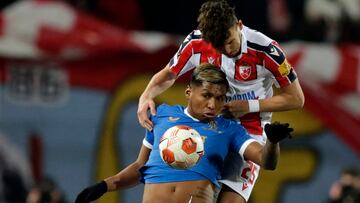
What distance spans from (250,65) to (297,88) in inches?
11.6

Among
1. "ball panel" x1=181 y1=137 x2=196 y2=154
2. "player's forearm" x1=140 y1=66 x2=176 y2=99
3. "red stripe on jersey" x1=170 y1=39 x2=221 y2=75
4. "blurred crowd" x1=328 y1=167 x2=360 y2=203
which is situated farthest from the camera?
"blurred crowd" x1=328 y1=167 x2=360 y2=203

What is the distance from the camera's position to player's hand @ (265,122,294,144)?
213 inches

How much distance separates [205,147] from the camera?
5.94m

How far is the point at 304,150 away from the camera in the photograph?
11016 millimetres

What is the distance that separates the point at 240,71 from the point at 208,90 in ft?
1.38

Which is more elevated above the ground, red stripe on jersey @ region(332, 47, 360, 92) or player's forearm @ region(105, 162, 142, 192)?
player's forearm @ region(105, 162, 142, 192)

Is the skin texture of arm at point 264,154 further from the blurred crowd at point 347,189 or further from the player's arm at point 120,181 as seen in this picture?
the blurred crowd at point 347,189

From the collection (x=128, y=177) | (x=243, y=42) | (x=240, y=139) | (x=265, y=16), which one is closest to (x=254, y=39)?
(x=243, y=42)

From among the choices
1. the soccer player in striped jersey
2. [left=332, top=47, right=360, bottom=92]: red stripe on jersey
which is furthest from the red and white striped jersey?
[left=332, top=47, right=360, bottom=92]: red stripe on jersey

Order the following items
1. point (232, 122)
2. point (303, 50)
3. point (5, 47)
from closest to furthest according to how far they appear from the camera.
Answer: point (232, 122)
point (5, 47)
point (303, 50)

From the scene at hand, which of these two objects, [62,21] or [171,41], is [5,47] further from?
[171,41]

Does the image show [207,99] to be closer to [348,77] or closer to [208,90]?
[208,90]

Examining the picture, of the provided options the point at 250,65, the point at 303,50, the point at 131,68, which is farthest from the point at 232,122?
the point at 303,50

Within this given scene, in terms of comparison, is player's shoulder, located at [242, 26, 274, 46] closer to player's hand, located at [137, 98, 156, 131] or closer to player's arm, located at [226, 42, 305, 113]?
player's arm, located at [226, 42, 305, 113]
